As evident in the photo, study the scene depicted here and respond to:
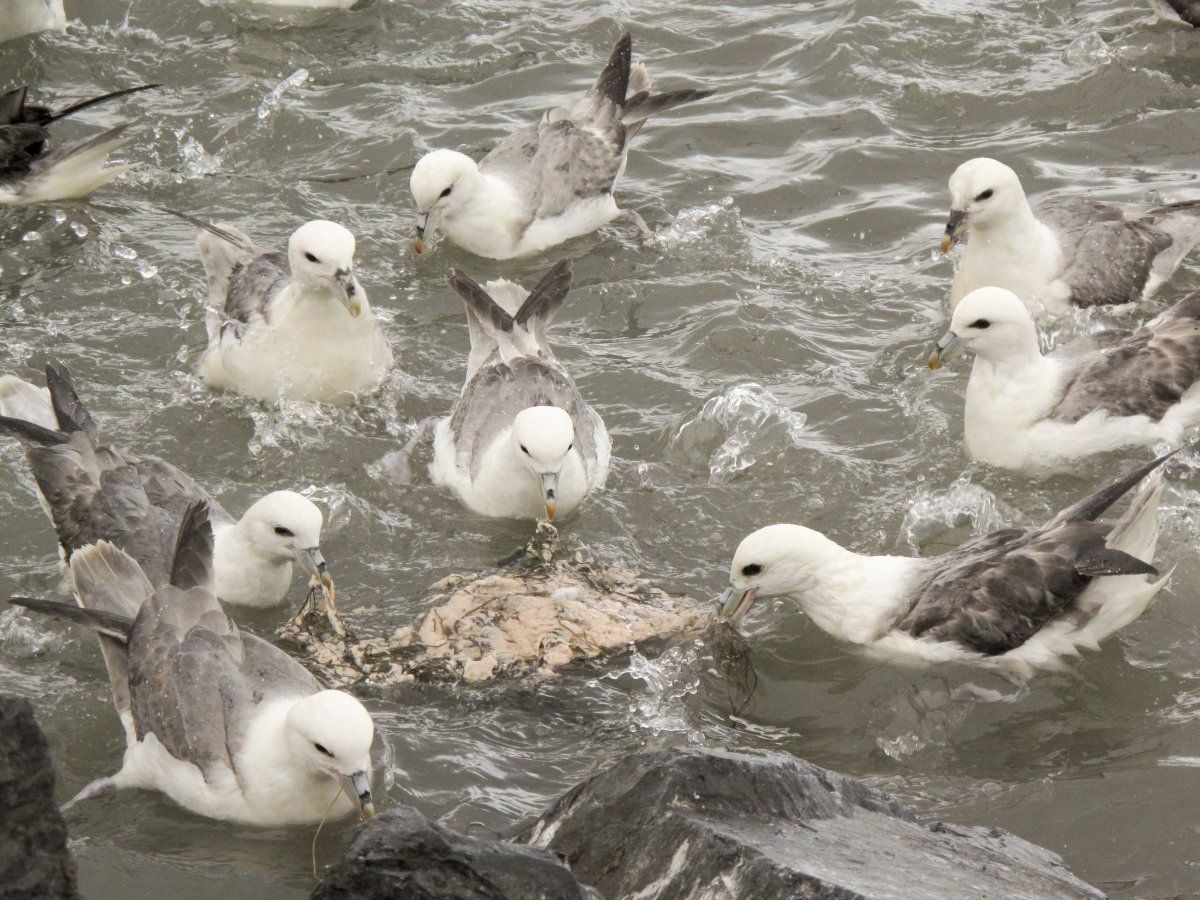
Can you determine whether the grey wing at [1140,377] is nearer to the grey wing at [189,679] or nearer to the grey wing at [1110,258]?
the grey wing at [1110,258]

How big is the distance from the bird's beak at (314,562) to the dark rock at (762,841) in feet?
6.07

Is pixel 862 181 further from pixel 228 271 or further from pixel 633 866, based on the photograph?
pixel 633 866

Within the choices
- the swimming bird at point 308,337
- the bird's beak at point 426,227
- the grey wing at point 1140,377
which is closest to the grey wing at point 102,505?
the swimming bird at point 308,337

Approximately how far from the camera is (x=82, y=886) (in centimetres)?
470

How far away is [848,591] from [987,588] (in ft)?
1.72

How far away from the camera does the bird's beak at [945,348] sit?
23.9ft

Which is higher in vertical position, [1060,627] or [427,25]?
[427,25]

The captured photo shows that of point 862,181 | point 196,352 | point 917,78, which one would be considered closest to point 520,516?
point 196,352

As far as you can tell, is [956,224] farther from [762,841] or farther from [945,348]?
[762,841]

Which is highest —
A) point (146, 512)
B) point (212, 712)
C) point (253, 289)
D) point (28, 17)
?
point (28, 17)

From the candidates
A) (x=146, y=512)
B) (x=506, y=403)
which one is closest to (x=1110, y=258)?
(x=506, y=403)

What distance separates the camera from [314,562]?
19.9ft

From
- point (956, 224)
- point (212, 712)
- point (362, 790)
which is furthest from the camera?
point (956, 224)

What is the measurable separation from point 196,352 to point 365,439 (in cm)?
120
